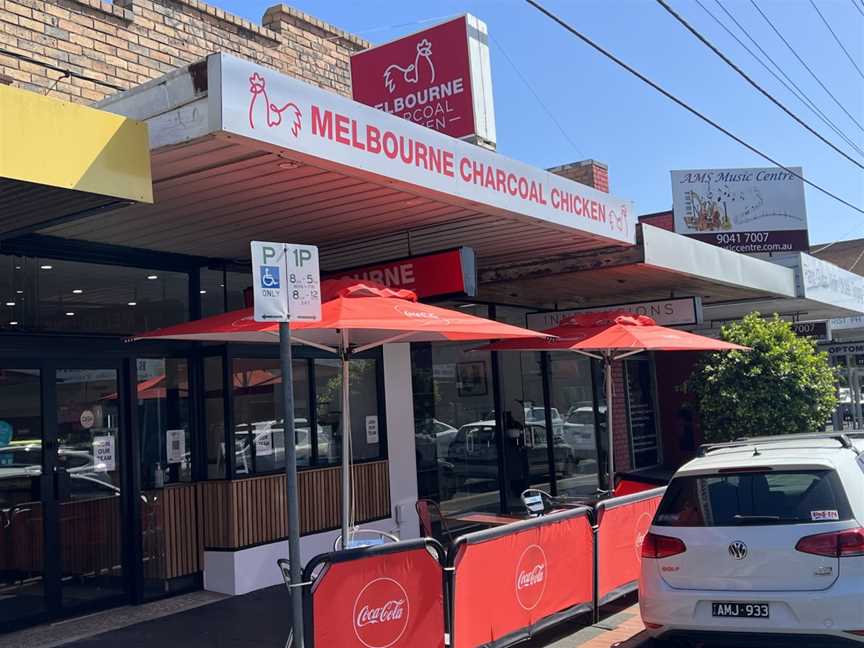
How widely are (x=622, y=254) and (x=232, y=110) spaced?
640 cm

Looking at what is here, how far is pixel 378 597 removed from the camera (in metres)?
5.61

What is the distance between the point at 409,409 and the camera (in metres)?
11.7

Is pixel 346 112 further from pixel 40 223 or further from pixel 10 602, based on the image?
pixel 10 602

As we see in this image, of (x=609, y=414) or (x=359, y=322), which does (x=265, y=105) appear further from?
(x=609, y=414)

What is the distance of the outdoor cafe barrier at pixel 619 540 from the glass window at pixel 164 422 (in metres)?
4.30

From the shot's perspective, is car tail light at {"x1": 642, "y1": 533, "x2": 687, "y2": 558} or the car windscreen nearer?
the car windscreen

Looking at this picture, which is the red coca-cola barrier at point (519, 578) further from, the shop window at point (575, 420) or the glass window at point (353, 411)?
the shop window at point (575, 420)

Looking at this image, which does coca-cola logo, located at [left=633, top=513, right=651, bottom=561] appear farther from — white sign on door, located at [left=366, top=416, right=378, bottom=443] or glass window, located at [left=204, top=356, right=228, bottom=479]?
glass window, located at [left=204, top=356, right=228, bottom=479]

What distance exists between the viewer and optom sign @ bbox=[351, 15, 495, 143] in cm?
970

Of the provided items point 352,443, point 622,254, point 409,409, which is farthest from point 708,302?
point 352,443

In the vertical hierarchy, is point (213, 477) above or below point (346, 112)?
below

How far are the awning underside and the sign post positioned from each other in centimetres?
106

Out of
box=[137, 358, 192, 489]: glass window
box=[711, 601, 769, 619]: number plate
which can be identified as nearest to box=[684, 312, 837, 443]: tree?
box=[711, 601, 769, 619]: number plate

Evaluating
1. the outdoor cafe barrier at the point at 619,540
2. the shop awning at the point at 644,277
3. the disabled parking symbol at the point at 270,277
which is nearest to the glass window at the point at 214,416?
the outdoor cafe barrier at the point at 619,540
